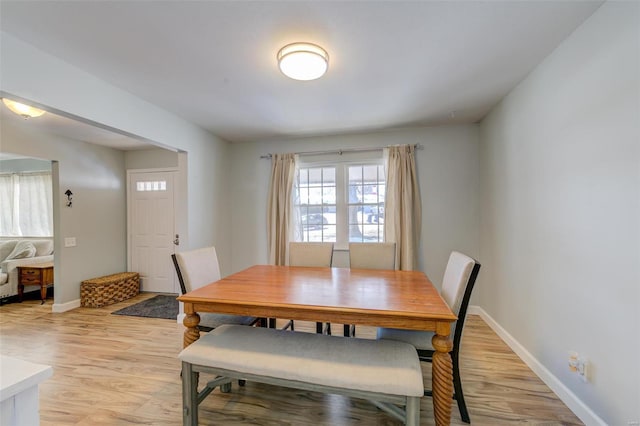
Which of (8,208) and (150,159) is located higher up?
(150,159)

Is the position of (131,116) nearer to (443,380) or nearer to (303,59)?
(303,59)

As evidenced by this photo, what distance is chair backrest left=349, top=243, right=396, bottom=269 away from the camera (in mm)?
2660

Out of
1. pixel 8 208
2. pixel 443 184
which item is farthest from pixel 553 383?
pixel 8 208

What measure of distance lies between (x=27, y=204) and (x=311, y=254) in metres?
5.52

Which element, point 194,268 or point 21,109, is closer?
point 194,268

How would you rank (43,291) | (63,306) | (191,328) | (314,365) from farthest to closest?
(43,291), (63,306), (191,328), (314,365)

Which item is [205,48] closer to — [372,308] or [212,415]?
[372,308]

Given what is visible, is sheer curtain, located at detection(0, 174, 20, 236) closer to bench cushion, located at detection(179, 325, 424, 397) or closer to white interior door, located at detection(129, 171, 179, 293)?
white interior door, located at detection(129, 171, 179, 293)

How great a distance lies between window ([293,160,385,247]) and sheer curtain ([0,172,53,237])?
4.57 metres

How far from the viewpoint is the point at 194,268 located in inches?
84.9

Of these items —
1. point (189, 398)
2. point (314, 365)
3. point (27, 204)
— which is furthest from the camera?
point (27, 204)

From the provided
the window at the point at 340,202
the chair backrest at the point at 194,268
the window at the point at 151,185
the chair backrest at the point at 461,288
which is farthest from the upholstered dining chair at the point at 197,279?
the window at the point at 151,185

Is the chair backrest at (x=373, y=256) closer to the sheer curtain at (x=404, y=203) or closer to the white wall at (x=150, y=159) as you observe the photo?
the sheer curtain at (x=404, y=203)

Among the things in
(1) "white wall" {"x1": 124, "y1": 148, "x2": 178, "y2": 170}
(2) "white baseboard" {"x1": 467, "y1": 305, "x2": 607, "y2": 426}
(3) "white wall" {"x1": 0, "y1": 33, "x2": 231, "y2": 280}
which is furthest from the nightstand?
(2) "white baseboard" {"x1": 467, "y1": 305, "x2": 607, "y2": 426}
